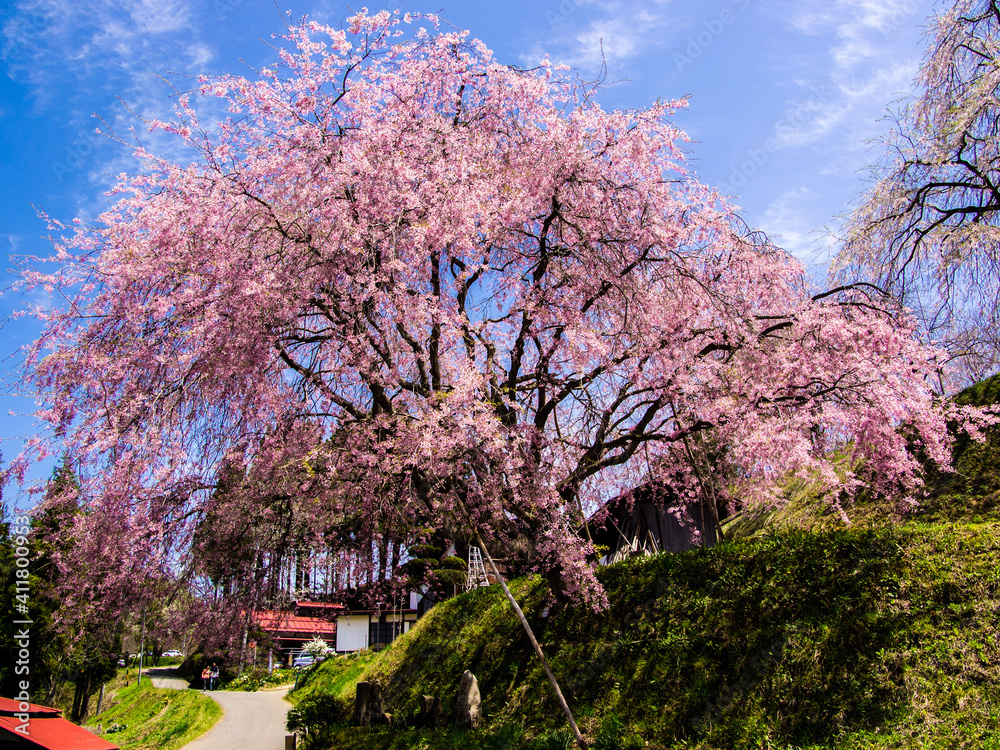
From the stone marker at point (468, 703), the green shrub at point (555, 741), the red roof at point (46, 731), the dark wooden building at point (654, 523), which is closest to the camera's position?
the red roof at point (46, 731)

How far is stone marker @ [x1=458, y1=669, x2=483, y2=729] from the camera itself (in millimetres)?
9531

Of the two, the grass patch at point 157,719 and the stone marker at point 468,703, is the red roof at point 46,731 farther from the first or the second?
the grass patch at point 157,719

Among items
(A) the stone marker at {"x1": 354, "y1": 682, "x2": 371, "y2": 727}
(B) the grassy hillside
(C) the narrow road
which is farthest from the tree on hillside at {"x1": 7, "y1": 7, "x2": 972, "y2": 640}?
(C) the narrow road

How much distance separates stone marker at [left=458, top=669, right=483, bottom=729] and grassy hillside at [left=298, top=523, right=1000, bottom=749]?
0.26 meters

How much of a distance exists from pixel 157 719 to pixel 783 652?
24021 mm

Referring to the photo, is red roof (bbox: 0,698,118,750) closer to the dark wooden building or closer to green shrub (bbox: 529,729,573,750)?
green shrub (bbox: 529,729,573,750)

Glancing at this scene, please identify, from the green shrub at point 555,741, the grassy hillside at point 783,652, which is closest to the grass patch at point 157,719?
the grassy hillside at point 783,652

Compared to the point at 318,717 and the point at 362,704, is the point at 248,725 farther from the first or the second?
the point at 362,704

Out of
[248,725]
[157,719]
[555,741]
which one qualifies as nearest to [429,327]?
[555,741]

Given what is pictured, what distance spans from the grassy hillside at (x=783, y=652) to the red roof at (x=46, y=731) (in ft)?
14.3

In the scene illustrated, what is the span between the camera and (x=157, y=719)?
72.1ft

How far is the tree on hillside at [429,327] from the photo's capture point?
7.66 metres

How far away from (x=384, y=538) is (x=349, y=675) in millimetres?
9908

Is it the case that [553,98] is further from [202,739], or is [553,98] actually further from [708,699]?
[202,739]
